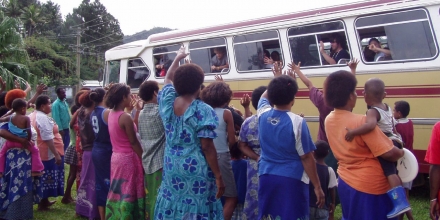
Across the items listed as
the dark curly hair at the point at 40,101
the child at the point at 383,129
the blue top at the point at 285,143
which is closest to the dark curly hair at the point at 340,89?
the child at the point at 383,129

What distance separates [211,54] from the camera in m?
10.3

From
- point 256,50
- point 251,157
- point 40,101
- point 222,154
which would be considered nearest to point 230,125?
point 222,154

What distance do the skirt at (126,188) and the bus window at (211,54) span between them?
5.25m

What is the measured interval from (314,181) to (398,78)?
4237 millimetres

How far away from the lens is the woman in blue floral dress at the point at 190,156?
12.5ft

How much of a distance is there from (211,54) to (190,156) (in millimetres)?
6708

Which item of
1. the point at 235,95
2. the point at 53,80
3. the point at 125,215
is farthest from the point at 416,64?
the point at 53,80

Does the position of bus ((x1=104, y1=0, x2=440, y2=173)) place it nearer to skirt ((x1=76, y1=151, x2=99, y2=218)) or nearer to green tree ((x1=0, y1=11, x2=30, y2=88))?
skirt ((x1=76, y1=151, x2=99, y2=218))

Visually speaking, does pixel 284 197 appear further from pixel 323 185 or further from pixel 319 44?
pixel 319 44

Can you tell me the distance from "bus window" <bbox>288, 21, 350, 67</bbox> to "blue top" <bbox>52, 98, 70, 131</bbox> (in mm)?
4637

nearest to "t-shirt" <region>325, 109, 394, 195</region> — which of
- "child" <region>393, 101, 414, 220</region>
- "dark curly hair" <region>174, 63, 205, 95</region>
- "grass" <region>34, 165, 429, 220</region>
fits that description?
"dark curly hair" <region>174, 63, 205, 95</region>

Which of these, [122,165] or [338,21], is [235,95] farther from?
[122,165]

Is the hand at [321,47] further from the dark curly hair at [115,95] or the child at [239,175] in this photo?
the dark curly hair at [115,95]

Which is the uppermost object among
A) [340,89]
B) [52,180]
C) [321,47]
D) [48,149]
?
[321,47]
